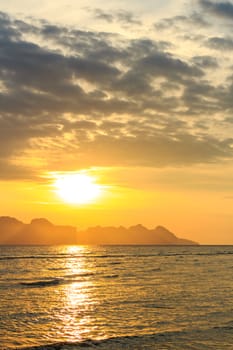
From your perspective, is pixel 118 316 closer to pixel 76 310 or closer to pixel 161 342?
pixel 76 310

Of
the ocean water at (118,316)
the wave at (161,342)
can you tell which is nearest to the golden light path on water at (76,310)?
the ocean water at (118,316)

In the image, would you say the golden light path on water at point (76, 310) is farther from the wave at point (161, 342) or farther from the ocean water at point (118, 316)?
the wave at point (161, 342)

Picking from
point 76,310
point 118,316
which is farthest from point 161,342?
point 76,310

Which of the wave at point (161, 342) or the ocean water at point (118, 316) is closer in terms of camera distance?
the wave at point (161, 342)

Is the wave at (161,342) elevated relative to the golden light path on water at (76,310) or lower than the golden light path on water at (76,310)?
elevated

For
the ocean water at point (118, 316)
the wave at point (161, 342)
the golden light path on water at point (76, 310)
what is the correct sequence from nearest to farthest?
the wave at point (161, 342)
the ocean water at point (118, 316)
the golden light path on water at point (76, 310)

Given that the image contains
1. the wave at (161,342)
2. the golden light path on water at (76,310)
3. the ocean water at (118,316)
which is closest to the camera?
the wave at (161,342)

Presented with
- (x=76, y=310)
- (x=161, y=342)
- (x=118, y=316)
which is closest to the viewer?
(x=161, y=342)

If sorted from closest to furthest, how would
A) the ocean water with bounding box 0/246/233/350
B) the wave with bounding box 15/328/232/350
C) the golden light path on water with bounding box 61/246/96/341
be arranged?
the wave with bounding box 15/328/232/350 → the ocean water with bounding box 0/246/233/350 → the golden light path on water with bounding box 61/246/96/341

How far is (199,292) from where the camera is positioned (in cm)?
4519

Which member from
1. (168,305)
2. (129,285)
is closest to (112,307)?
(168,305)

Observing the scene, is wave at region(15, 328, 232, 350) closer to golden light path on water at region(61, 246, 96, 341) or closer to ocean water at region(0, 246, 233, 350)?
ocean water at region(0, 246, 233, 350)

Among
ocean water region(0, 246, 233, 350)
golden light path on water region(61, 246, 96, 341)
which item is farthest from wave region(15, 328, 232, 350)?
golden light path on water region(61, 246, 96, 341)

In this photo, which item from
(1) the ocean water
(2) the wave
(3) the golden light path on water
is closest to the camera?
(2) the wave
